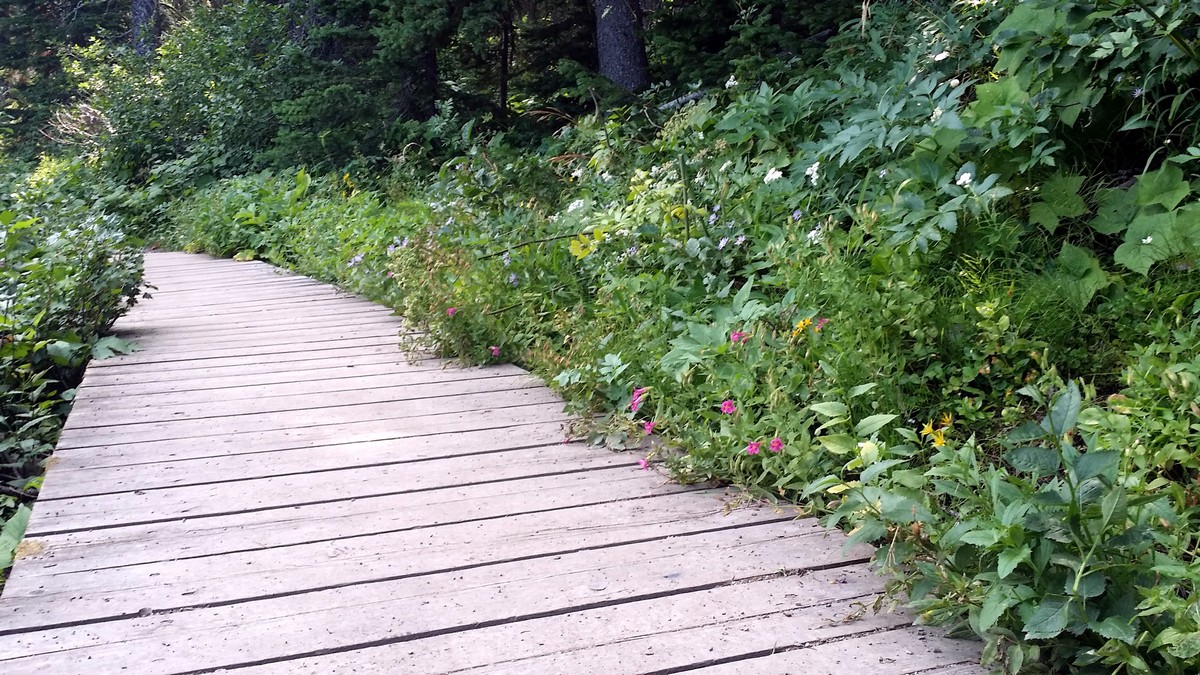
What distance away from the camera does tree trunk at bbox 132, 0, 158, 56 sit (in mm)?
17781

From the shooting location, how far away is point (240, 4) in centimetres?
1374

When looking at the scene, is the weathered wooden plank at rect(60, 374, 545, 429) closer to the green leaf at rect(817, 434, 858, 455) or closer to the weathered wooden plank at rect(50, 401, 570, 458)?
the weathered wooden plank at rect(50, 401, 570, 458)

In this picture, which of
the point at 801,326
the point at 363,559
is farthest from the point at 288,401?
the point at 801,326

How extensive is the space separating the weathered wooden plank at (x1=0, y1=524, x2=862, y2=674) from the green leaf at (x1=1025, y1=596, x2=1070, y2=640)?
0.62 meters

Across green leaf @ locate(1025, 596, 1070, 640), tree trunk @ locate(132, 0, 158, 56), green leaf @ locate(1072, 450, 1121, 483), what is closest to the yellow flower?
green leaf @ locate(1072, 450, 1121, 483)

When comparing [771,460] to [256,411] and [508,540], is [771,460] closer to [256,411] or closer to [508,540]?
[508,540]

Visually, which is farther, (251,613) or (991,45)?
(991,45)

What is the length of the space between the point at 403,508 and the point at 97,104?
1495 centimetres

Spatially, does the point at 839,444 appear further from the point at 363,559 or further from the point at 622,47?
the point at 622,47

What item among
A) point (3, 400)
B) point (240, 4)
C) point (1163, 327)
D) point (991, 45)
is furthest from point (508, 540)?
point (240, 4)

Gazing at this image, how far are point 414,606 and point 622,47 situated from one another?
740 centimetres

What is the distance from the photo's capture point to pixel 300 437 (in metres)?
3.29

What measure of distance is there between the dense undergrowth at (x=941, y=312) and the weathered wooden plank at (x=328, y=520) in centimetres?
28

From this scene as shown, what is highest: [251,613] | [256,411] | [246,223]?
[251,613]
